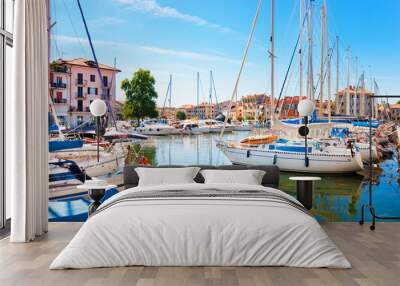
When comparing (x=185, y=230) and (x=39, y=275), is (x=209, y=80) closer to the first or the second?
(x=185, y=230)

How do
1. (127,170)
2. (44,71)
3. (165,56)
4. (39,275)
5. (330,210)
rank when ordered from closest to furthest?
(39,275)
(44,71)
(127,170)
(330,210)
(165,56)

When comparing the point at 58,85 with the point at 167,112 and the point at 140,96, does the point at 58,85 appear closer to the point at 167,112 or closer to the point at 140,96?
the point at 140,96

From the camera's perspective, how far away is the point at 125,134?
6285 mm

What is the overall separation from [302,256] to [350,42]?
3930 millimetres

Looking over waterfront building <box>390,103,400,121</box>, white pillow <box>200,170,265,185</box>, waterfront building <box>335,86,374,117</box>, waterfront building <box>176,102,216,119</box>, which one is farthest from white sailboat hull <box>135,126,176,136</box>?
waterfront building <box>390,103,400,121</box>

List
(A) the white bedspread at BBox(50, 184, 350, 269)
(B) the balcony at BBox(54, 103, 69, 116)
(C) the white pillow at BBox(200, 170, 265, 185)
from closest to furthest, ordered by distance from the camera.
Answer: (A) the white bedspread at BBox(50, 184, 350, 269) → (C) the white pillow at BBox(200, 170, 265, 185) → (B) the balcony at BBox(54, 103, 69, 116)

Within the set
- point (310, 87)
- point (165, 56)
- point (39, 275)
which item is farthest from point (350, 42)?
point (39, 275)

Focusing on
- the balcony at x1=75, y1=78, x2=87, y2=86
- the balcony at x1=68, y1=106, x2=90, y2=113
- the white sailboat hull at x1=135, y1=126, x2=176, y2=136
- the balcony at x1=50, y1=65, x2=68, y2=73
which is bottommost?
the white sailboat hull at x1=135, y1=126, x2=176, y2=136

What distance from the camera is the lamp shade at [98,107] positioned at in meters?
5.85

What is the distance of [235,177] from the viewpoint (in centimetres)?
481

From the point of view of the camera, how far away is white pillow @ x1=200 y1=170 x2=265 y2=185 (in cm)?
479

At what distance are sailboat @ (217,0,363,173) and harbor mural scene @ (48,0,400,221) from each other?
0.01 m

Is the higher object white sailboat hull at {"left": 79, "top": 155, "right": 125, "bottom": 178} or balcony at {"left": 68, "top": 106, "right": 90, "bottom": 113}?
balcony at {"left": 68, "top": 106, "right": 90, "bottom": 113}

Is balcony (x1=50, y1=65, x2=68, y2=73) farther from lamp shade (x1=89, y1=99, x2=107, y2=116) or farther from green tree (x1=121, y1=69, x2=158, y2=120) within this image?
green tree (x1=121, y1=69, x2=158, y2=120)
